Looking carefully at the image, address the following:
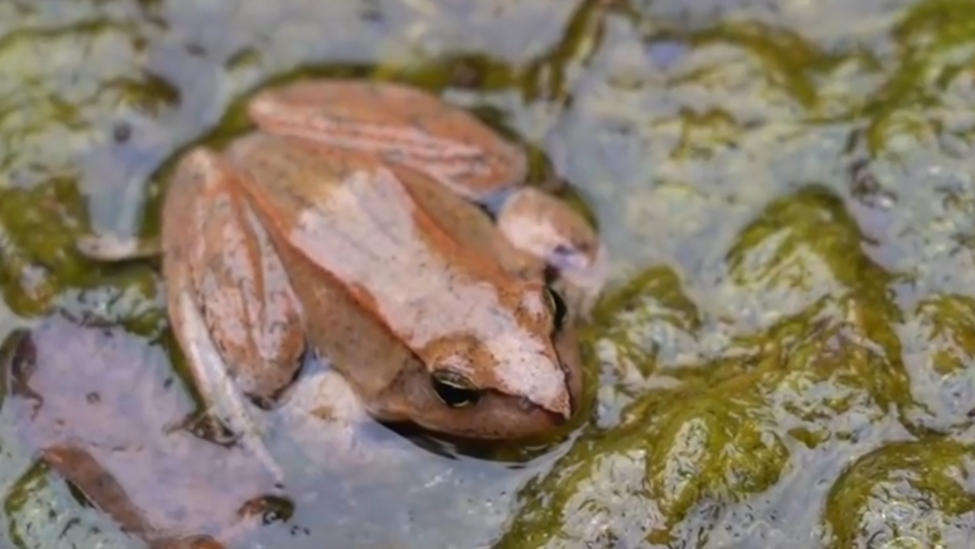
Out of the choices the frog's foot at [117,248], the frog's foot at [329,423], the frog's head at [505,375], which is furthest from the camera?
the frog's foot at [117,248]

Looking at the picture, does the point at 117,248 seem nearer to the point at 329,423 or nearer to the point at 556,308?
the point at 329,423

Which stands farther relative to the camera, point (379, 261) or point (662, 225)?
point (662, 225)

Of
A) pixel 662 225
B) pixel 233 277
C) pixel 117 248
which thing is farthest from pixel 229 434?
pixel 662 225

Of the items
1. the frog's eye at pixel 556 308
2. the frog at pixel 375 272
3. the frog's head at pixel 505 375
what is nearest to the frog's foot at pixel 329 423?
the frog at pixel 375 272

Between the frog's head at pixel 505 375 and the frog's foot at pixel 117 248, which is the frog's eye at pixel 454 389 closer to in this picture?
the frog's head at pixel 505 375

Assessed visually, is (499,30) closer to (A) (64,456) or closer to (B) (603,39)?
(B) (603,39)

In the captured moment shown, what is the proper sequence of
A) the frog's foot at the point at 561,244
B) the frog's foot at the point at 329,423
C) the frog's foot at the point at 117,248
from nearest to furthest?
the frog's foot at the point at 329,423 < the frog's foot at the point at 561,244 < the frog's foot at the point at 117,248

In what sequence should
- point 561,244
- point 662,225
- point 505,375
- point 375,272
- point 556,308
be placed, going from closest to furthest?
point 505,375
point 556,308
point 375,272
point 561,244
point 662,225
